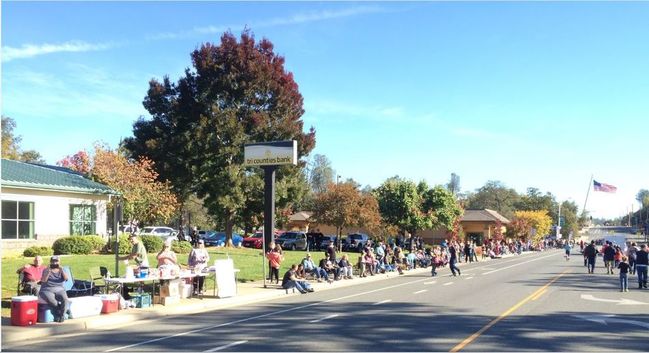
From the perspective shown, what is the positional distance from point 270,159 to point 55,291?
13.6 m

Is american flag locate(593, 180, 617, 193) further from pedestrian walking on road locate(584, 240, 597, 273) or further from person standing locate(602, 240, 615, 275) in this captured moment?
person standing locate(602, 240, 615, 275)

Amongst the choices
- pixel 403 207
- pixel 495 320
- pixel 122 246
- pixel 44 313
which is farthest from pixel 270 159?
pixel 403 207

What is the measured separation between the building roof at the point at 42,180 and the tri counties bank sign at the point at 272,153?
1108 cm

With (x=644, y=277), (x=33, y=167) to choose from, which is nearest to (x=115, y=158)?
(x=33, y=167)

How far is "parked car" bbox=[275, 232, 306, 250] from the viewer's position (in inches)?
2060

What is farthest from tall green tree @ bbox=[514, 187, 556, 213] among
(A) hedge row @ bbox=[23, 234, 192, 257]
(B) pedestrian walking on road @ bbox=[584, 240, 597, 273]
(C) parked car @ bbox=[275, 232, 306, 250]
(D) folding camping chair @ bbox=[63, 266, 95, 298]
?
(D) folding camping chair @ bbox=[63, 266, 95, 298]

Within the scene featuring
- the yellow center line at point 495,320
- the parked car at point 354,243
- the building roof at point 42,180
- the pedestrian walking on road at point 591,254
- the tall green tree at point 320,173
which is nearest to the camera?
the yellow center line at point 495,320

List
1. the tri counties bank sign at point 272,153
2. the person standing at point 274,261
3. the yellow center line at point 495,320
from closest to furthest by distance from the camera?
the yellow center line at point 495,320, the person standing at point 274,261, the tri counties bank sign at point 272,153

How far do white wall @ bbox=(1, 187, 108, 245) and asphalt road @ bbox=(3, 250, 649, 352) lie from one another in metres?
16.3

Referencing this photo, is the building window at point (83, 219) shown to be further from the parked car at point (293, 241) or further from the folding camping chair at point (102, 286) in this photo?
the parked car at point (293, 241)

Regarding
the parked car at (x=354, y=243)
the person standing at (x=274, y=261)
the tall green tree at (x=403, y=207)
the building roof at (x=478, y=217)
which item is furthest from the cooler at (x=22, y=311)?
the building roof at (x=478, y=217)

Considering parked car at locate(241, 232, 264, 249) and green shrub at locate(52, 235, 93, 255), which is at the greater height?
green shrub at locate(52, 235, 93, 255)

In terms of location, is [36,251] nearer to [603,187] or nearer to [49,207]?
[49,207]

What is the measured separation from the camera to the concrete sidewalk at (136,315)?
40.6 ft
